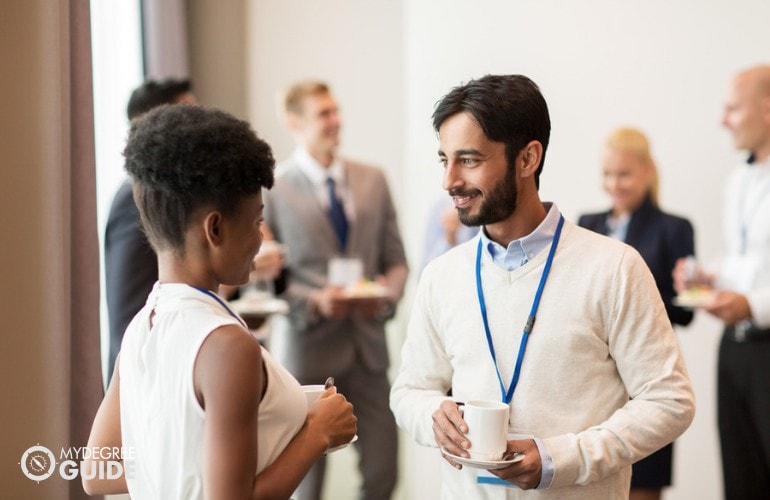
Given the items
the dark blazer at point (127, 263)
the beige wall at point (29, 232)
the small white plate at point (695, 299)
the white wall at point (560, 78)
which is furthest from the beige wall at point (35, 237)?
the white wall at point (560, 78)

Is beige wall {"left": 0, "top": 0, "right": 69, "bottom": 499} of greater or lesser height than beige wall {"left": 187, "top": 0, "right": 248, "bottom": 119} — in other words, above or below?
below

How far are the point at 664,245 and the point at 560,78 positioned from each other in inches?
61.9

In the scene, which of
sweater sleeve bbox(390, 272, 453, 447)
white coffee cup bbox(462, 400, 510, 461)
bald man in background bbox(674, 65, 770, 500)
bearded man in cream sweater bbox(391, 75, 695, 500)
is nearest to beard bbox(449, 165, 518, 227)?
bearded man in cream sweater bbox(391, 75, 695, 500)

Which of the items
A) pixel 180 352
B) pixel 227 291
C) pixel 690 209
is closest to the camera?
pixel 180 352

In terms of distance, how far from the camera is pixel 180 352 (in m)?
1.27

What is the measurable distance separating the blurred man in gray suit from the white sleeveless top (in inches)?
96.4

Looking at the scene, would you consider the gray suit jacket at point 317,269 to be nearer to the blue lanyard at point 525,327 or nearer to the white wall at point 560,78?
the white wall at point 560,78

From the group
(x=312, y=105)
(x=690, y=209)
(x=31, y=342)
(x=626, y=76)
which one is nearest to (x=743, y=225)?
(x=690, y=209)

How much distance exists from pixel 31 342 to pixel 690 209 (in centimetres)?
330

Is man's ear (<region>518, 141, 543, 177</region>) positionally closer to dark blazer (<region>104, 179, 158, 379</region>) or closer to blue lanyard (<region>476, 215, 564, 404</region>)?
blue lanyard (<region>476, 215, 564, 404</region>)

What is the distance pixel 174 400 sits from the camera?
127 centimetres

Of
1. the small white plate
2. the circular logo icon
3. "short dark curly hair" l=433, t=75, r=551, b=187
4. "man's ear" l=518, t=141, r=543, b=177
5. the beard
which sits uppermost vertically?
"short dark curly hair" l=433, t=75, r=551, b=187

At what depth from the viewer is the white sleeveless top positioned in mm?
1262

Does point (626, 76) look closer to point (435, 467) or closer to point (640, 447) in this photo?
point (435, 467)
